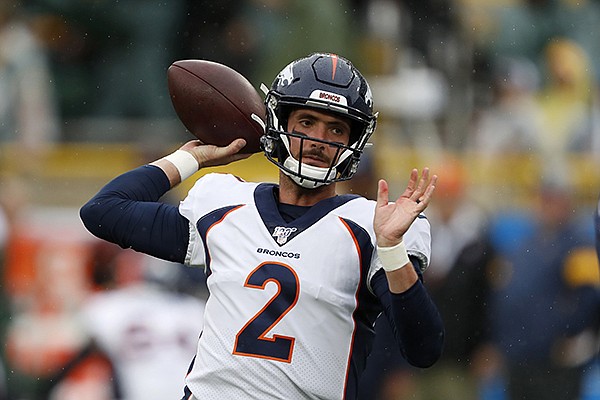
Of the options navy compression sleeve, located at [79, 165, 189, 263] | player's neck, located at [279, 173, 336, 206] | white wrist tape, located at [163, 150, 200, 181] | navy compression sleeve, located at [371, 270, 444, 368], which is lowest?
navy compression sleeve, located at [371, 270, 444, 368]

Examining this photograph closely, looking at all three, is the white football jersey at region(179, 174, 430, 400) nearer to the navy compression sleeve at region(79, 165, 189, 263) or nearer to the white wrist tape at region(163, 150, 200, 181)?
the navy compression sleeve at region(79, 165, 189, 263)

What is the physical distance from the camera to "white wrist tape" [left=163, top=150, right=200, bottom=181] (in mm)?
4496

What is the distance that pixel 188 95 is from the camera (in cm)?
458

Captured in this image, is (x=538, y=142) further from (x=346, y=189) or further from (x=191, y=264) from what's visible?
(x=191, y=264)

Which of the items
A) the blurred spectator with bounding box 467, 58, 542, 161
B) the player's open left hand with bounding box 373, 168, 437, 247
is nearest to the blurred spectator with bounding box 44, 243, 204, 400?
the blurred spectator with bounding box 467, 58, 542, 161

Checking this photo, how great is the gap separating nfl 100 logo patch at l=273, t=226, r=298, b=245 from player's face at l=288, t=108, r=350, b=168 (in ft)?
0.67

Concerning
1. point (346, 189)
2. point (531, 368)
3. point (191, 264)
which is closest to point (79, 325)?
point (346, 189)

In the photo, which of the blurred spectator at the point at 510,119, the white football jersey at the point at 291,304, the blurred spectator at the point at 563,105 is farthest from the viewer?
the blurred spectator at the point at 510,119

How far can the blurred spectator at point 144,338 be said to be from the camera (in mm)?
7098

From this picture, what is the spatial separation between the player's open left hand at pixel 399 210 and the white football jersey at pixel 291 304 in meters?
0.14

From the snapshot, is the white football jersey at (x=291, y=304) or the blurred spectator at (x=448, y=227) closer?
the white football jersey at (x=291, y=304)

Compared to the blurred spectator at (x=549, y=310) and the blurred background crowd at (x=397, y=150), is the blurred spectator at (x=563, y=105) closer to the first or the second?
the blurred background crowd at (x=397, y=150)

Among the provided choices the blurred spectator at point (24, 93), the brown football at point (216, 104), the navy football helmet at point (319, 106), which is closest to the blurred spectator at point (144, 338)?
the blurred spectator at point (24, 93)

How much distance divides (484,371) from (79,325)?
95.3 inches
